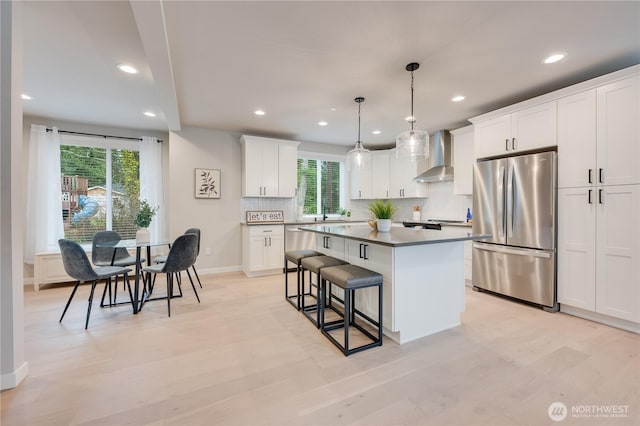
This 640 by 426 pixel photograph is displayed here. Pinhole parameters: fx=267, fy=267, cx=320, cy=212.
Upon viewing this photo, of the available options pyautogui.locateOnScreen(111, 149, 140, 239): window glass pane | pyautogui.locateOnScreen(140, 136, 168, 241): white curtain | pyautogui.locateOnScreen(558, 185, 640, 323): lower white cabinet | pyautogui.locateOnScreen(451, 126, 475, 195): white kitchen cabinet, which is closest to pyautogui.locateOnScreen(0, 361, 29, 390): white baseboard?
pyautogui.locateOnScreen(140, 136, 168, 241): white curtain

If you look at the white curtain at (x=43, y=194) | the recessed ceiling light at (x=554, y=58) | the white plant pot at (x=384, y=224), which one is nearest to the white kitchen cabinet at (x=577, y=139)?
the recessed ceiling light at (x=554, y=58)

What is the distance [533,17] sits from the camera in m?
1.98

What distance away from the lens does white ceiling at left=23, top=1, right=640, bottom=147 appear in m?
1.93

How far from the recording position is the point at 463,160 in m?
4.35

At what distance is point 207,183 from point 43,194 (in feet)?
7.95

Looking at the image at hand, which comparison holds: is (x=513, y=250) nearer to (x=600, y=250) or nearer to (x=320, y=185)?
(x=600, y=250)

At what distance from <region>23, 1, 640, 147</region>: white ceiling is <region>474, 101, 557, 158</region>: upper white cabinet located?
10.7 inches

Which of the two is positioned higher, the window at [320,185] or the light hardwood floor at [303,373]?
the window at [320,185]

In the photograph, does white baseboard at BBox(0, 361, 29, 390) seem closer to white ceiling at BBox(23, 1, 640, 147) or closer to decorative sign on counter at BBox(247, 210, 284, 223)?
white ceiling at BBox(23, 1, 640, 147)

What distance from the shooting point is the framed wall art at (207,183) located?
4.80 m

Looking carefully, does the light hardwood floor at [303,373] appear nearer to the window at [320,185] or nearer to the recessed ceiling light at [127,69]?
the recessed ceiling light at [127,69]

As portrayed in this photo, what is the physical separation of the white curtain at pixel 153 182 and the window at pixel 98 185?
193 mm

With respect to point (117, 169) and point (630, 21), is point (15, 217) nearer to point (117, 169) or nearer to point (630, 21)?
point (117, 169)

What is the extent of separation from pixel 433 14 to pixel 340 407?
2725 millimetres
